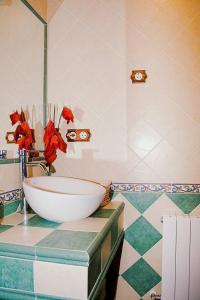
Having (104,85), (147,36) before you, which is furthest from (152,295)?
(147,36)

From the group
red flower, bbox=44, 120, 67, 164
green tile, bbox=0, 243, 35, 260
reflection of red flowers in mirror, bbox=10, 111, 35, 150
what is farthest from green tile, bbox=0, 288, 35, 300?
red flower, bbox=44, 120, 67, 164

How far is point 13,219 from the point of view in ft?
3.83

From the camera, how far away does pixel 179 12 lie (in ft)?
5.09

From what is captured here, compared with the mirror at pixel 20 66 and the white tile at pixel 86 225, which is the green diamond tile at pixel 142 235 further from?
the mirror at pixel 20 66

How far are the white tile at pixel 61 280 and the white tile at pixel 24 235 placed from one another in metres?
0.09

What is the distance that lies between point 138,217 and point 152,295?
51 centimetres

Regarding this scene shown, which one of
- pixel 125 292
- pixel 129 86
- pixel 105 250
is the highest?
pixel 129 86

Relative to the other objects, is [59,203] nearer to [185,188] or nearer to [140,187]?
[140,187]

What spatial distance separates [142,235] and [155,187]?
0.33 metres

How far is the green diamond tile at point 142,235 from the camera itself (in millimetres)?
1594

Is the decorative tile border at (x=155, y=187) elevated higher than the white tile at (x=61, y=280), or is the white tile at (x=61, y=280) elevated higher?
the decorative tile border at (x=155, y=187)

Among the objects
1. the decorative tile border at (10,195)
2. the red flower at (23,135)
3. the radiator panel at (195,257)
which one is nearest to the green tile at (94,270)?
the decorative tile border at (10,195)

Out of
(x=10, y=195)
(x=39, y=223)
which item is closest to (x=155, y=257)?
(x=39, y=223)

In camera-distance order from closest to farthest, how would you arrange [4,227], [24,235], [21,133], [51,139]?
[24,235], [4,227], [21,133], [51,139]
